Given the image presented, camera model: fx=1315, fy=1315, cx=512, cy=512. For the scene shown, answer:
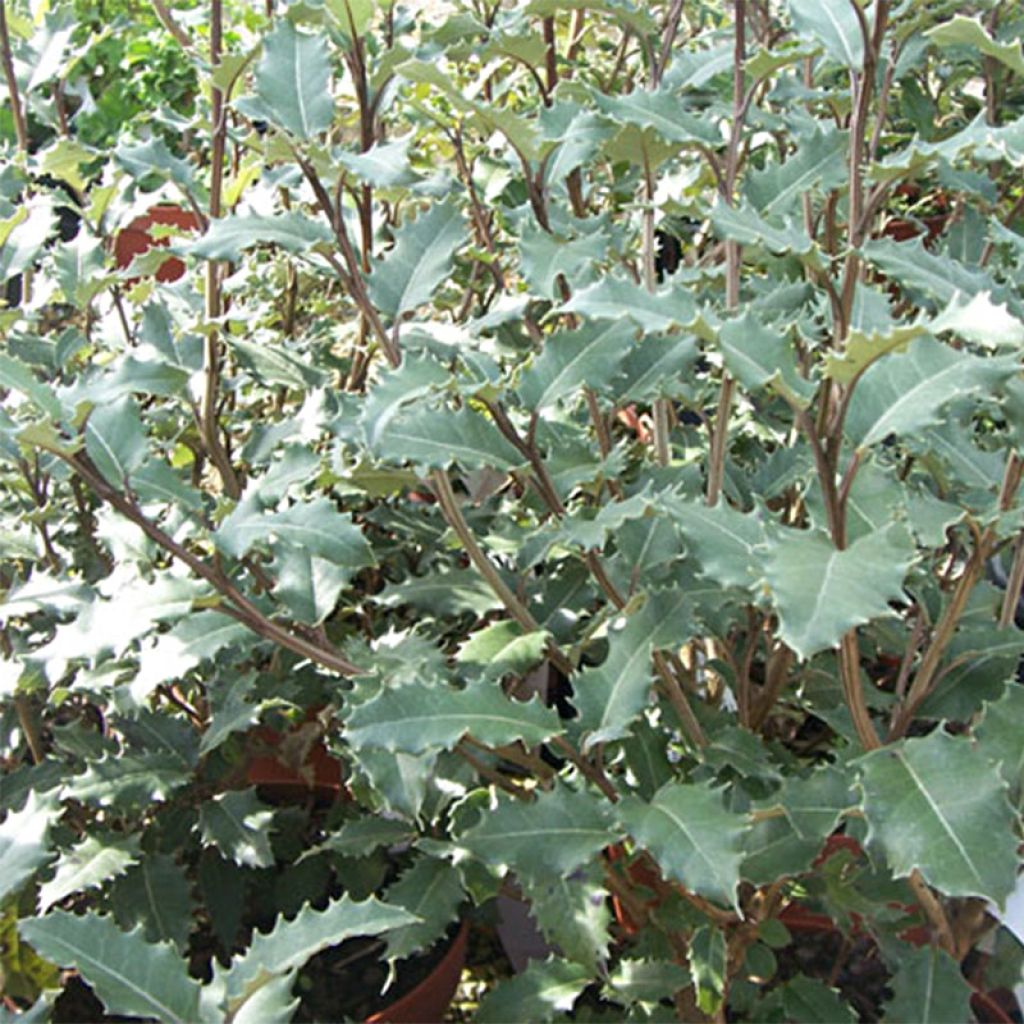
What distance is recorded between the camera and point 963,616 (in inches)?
46.8

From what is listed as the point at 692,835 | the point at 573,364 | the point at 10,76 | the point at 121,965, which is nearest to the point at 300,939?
the point at 121,965

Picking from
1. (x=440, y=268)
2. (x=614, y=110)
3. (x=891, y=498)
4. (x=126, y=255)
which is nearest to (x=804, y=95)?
(x=614, y=110)

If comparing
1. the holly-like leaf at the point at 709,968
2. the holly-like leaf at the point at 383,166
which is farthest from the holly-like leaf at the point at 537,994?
the holly-like leaf at the point at 383,166

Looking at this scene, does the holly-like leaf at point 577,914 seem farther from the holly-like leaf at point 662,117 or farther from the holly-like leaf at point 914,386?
the holly-like leaf at point 662,117

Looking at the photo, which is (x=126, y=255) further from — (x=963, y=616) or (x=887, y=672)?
(x=963, y=616)

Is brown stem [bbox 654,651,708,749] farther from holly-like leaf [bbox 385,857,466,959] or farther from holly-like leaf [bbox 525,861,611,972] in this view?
holly-like leaf [bbox 385,857,466,959]

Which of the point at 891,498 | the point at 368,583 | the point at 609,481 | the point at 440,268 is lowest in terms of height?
the point at 368,583

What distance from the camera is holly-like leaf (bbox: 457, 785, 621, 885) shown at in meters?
0.98

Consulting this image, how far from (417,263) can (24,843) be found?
601 millimetres

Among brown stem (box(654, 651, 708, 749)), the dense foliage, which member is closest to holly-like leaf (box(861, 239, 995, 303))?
the dense foliage

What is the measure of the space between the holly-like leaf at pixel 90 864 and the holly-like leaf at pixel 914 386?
0.80 m

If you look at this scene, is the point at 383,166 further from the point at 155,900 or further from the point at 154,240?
the point at 154,240

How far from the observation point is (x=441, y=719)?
36.9 inches

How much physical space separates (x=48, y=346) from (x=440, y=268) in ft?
1.94
